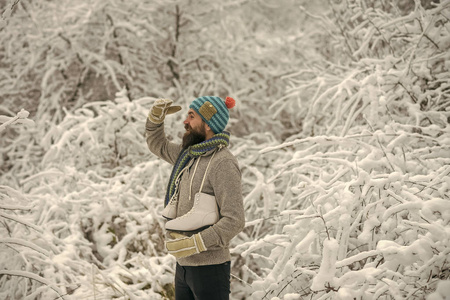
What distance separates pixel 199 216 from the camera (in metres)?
1.93

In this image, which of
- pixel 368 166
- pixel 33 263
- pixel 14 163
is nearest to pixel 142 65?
pixel 14 163

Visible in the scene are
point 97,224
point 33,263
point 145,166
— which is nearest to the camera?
point 33,263

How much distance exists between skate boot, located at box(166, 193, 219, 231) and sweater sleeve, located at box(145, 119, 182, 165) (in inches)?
19.6

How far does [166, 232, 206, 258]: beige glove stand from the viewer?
6.10 ft

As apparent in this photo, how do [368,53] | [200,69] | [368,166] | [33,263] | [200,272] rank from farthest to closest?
[200,69] → [368,53] → [33,263] → [368,166] → [200,272]

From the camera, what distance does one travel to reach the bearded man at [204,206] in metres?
1.91

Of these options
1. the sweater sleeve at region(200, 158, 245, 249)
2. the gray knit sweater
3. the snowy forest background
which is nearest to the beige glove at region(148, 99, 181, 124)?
the gray knit sweater

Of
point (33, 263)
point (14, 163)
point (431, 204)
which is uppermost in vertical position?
point (431, 204)

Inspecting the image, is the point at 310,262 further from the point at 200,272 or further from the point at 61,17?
the point at 61,17

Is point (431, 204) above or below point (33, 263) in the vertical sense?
above

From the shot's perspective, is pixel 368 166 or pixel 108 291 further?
pixel 108 291

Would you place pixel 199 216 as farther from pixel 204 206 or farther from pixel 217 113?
pixel 217 113

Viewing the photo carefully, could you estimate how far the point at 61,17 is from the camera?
19.5 feet

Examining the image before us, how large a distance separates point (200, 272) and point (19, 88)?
19.1 feet
